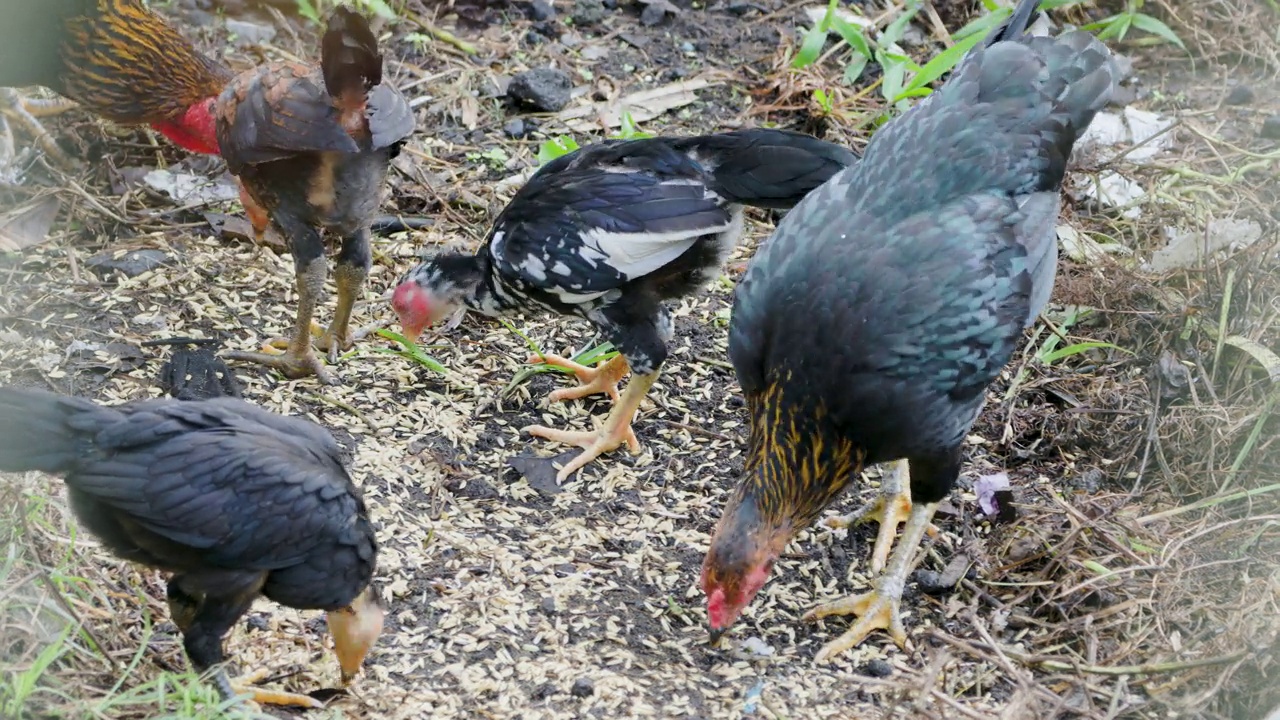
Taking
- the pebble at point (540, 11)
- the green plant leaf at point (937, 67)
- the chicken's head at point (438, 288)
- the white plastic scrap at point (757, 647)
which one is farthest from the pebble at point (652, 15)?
the white plastic scrap at point (757, 647)

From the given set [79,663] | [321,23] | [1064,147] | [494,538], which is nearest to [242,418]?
[79,663]

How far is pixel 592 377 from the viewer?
493cm

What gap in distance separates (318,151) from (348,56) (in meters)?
0.38

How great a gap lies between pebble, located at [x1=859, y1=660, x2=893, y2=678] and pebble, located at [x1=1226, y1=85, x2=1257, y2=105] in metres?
4.24

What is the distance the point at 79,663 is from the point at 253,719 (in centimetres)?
60

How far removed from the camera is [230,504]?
300cm

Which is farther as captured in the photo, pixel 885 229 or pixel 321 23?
pixel 321 23

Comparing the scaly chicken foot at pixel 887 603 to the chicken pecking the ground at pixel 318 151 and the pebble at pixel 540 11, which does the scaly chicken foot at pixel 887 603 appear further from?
the pebble at pixel 540 11

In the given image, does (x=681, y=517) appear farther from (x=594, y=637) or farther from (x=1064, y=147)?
(x=1064, y=147)

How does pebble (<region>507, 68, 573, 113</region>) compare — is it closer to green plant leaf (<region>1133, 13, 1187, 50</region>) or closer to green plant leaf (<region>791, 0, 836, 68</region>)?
green plant leaf (<region>791, 0, 836, 68</region>)

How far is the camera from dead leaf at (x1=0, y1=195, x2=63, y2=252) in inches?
198

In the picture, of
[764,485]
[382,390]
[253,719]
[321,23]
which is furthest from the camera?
[321,23]

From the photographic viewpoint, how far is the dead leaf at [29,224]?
16.5 feet

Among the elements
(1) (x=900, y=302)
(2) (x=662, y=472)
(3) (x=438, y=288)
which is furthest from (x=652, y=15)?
(1) (x=900, y=302)
